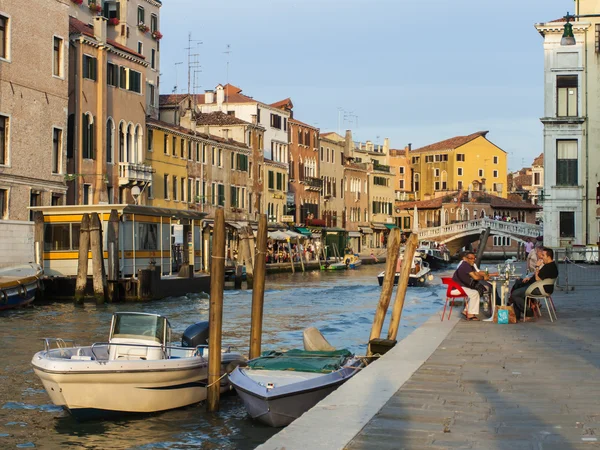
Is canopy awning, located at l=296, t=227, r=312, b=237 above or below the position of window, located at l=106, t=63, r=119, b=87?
below

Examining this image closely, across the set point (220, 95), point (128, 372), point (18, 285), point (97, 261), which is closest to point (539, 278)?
point (128, 372)

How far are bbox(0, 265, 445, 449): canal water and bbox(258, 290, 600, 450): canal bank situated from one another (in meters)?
2.20

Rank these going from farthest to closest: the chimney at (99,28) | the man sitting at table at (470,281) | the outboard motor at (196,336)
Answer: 1. the chimney at (99,28)
2. the man sitting at table at (470,281)
3. the outboard motor at (196,336)

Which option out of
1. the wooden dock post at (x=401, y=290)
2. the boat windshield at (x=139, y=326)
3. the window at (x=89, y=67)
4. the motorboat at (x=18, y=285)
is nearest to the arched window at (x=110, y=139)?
the window at (x=89, y=67)

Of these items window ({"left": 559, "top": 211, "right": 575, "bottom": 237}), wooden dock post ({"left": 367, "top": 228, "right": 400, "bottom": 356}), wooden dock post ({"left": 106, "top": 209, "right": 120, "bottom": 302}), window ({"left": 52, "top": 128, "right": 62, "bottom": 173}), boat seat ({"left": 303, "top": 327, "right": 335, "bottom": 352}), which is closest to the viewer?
boat seat ({"left": 303, "top": 327, "right": 335, "bottom": 352})

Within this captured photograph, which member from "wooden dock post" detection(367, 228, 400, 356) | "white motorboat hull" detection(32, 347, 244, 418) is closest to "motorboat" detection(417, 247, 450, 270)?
"wooden dock post" detection(367, 228, 400, 356)

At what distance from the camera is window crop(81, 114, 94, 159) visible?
4094cm

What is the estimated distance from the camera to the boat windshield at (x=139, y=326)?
12.3 metres

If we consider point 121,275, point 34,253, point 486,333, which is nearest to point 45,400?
point 486,333

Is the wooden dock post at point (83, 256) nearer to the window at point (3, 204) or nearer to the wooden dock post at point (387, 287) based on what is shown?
the window at point (3, 204)

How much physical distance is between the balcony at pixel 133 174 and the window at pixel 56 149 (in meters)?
6.29

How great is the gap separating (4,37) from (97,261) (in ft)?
33.4

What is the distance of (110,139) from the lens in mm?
43594

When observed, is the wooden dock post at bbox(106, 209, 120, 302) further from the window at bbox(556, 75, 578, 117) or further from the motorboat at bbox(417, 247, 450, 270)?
the motorboat at bbox(417, 247, 450, 270)
